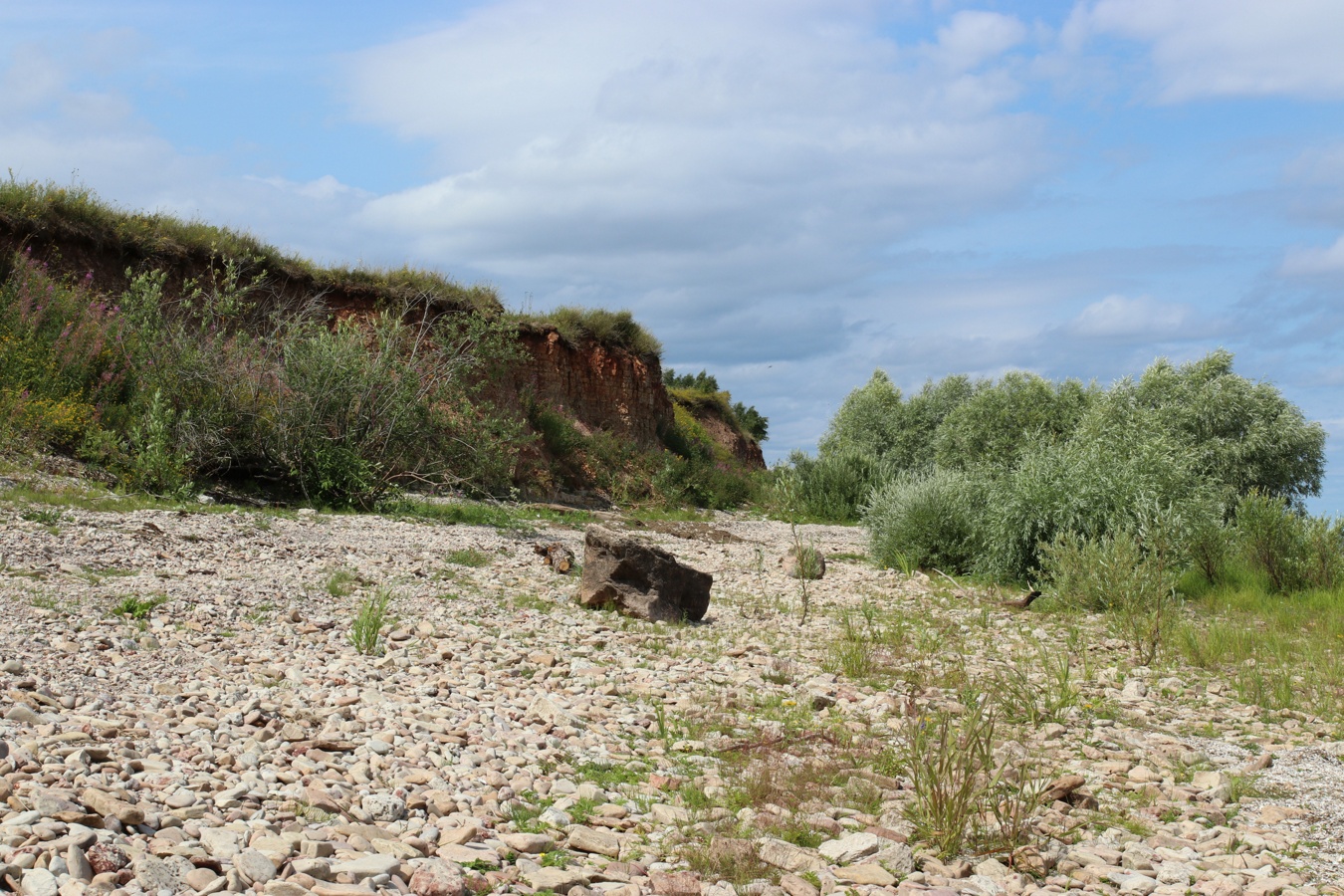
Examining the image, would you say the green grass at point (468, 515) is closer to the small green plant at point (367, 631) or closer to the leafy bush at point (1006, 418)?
the small green plant at point (367, 631)

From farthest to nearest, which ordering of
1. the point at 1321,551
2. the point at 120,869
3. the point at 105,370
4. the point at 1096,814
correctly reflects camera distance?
1. the point at 105,370
2. the point at 1321,551
3. the point at 1096,814
4. the point at 120,869

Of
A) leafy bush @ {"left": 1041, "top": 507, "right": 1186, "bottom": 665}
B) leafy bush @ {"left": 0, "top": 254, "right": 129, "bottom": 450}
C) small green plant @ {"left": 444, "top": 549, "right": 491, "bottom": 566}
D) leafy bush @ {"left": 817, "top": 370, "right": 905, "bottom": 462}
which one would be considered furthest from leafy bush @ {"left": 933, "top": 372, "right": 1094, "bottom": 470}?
leafy bush @ {"left": 0, "top": 254, "right": 129, "bottom": 450}

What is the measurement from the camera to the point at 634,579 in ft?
30.2

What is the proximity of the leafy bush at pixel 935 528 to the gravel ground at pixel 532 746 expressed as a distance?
472 centimetres

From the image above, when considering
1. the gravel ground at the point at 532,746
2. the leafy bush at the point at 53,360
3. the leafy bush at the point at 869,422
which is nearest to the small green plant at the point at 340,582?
the gravel ground at the point at 532,746

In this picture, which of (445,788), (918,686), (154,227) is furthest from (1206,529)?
(154,227)

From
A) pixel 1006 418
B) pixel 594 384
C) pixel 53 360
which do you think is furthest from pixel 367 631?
pixel 1006 418

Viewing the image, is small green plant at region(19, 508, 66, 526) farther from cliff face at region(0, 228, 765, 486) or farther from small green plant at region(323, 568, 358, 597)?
cliff face at region(0, 228, 765, 486)

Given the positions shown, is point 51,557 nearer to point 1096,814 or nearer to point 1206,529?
point 1096,814

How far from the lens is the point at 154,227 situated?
20.2 meters

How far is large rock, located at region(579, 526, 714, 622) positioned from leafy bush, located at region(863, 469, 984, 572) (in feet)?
19.3

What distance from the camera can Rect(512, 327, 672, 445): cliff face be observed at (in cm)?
2645

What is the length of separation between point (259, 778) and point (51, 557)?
16.5 feet

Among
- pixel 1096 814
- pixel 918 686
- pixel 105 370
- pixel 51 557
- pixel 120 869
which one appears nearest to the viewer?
pixel 120 869
